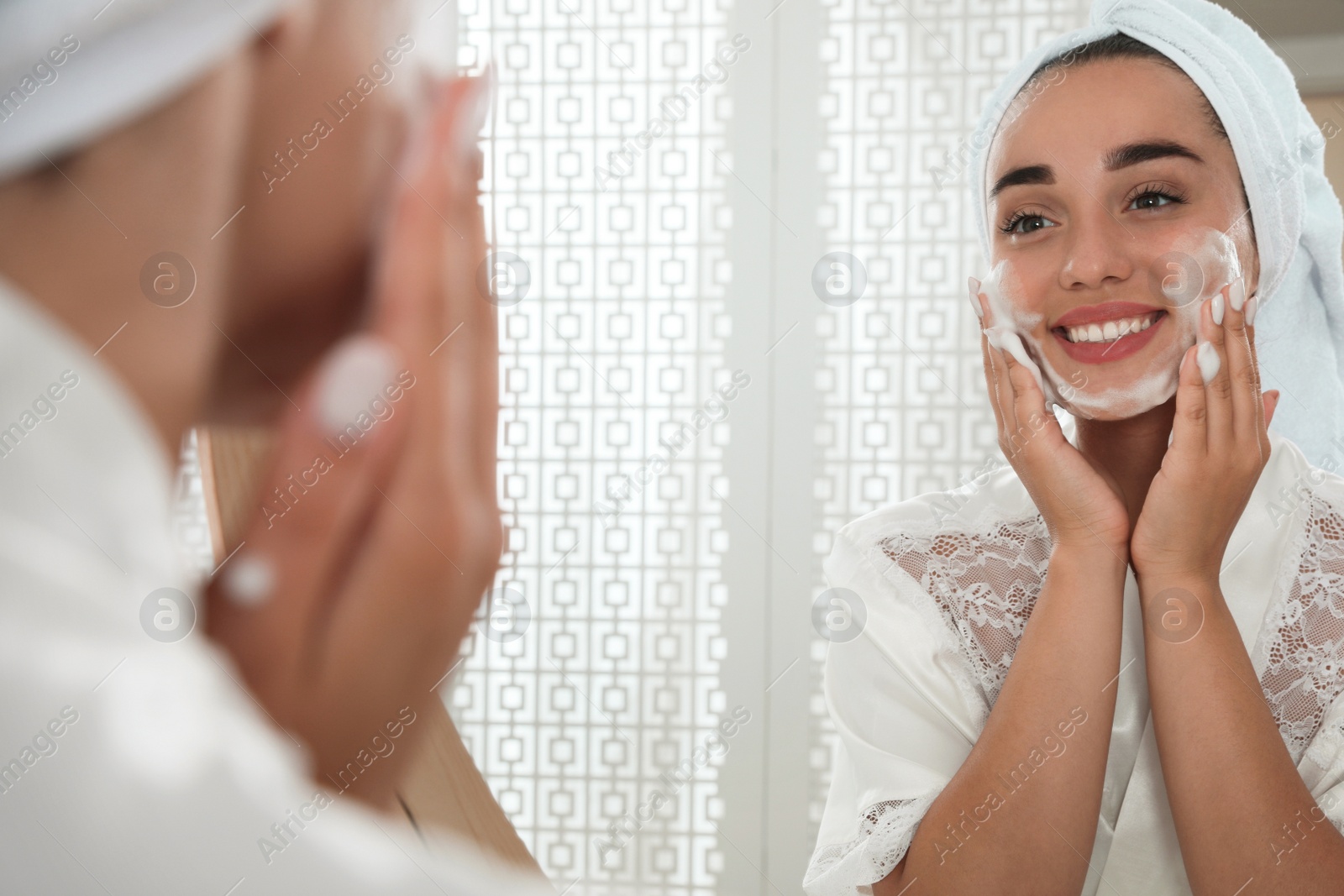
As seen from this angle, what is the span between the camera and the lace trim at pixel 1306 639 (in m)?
0.63

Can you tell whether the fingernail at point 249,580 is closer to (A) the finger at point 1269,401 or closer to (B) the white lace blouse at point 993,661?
(B) the white lace blouse at point 993,661

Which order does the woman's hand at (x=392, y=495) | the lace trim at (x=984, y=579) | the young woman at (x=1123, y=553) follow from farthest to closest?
the lace trim at (x=984, y=579), the young woman at (x=1123, y=553), the woman's hand at (x=392, y=495)

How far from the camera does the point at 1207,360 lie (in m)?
0.63

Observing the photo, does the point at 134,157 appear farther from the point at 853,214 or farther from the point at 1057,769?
the point at 853,214

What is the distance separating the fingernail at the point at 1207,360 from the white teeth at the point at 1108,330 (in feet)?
0.14

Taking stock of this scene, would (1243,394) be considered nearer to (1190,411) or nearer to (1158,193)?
(1190,411)

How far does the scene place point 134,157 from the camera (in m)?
0.16

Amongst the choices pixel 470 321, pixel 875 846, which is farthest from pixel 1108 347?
pixel 470 321

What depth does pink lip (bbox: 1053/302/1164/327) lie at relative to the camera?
0.66 metres

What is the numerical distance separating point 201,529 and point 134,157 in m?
0.14

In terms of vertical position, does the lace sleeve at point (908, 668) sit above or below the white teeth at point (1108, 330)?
below

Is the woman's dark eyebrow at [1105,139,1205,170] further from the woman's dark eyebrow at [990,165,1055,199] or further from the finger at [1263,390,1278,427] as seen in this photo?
the finger at [1263,390,1278,427]

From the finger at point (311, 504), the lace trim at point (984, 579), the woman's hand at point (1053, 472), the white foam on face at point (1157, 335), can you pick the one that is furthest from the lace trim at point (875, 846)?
the finger at point (311, 504)

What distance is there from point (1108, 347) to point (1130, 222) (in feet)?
0.30
